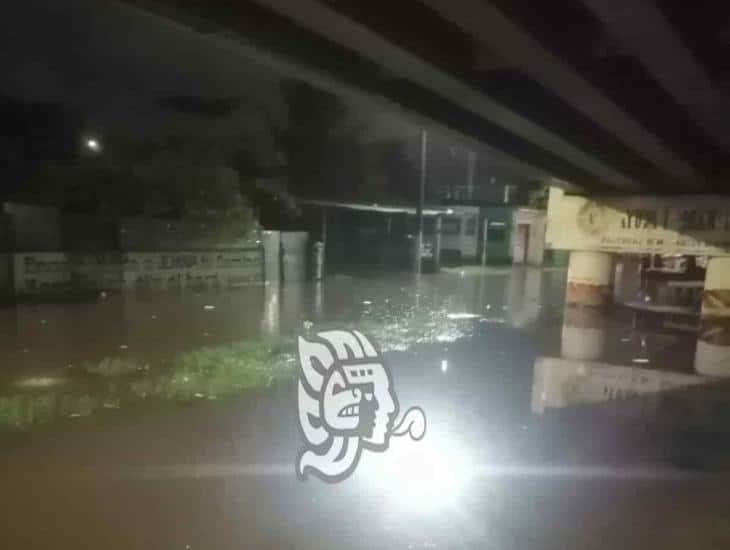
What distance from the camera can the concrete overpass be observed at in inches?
181

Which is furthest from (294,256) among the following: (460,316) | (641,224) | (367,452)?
(367,452)

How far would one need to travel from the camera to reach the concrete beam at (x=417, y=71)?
4531 millimetres

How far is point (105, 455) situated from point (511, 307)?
903cm

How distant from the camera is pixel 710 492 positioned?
12.4 ft

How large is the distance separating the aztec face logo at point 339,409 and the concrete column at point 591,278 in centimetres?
861

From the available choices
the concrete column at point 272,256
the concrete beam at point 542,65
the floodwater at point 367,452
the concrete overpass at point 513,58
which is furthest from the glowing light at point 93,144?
the concrete beam at point 542,65

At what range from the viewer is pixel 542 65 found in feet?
18.2

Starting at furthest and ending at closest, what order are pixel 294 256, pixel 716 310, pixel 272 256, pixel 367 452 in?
pixel 294 256, pixel 272 256, pixel 716 310, pixel 367 452

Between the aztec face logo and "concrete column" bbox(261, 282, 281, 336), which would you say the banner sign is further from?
the aztec face logo

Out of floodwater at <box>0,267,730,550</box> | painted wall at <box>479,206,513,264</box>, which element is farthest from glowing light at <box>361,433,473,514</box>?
painted wall at <box>479,206,513,264</box>

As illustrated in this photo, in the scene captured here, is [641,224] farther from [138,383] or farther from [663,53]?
[138,383]

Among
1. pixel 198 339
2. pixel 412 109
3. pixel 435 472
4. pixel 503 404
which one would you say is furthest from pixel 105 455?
pixel 412 109

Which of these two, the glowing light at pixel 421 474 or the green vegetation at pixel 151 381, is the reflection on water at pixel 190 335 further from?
the glowing light at pixel 421 474

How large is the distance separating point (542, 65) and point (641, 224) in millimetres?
7041
